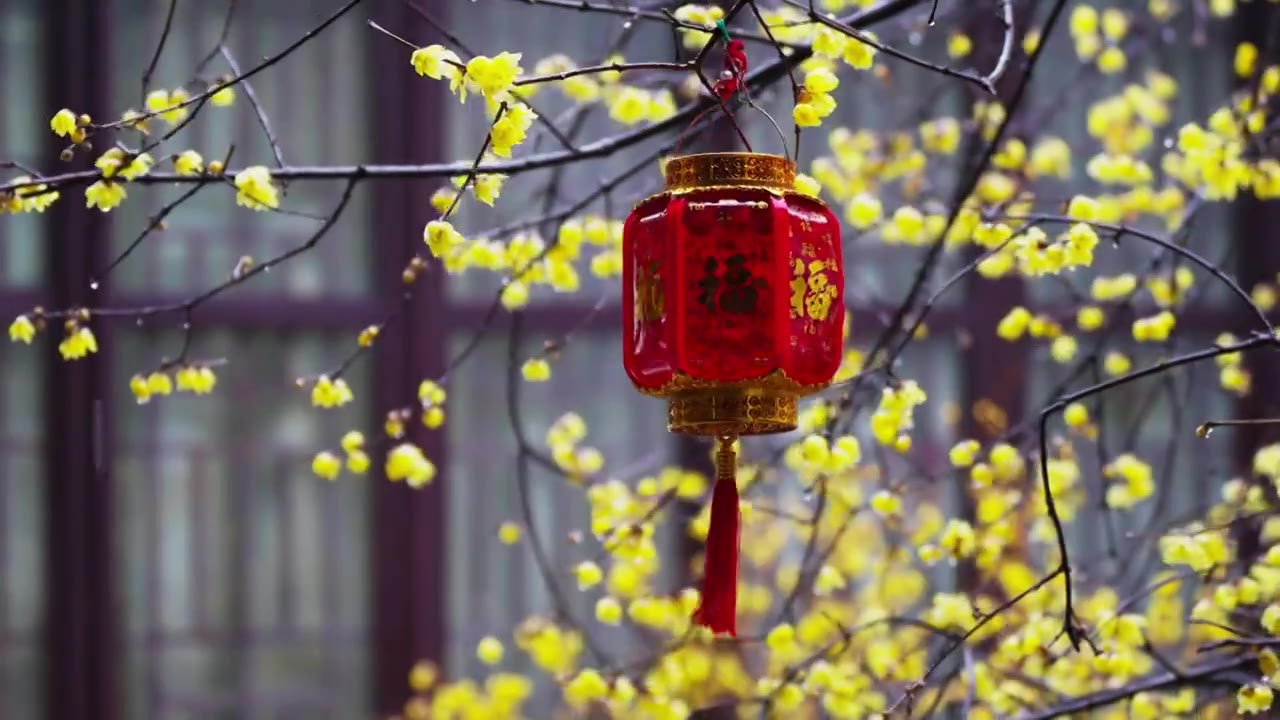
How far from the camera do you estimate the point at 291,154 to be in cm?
602

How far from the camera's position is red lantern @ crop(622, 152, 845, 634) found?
287 centimetres

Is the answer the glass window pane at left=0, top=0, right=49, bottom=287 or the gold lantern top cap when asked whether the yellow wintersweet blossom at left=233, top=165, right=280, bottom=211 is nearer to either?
the gold lantern top cap

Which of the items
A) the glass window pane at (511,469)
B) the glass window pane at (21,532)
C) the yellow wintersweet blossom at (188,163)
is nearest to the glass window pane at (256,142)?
the glass window pane at (21,532)

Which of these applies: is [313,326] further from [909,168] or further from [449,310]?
[909,168]

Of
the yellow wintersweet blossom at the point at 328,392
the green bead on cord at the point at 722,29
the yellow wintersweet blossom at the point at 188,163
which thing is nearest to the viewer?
the green bead on cord at the point at 722,29

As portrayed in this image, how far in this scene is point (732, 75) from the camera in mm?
3055

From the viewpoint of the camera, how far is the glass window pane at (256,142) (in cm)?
591

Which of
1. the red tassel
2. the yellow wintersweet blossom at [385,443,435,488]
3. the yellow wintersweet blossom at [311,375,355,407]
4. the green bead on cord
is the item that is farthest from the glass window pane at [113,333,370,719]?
the green bead on cord

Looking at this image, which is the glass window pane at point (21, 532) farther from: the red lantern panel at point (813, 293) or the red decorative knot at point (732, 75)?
the red lantern panel at point (813, 293)

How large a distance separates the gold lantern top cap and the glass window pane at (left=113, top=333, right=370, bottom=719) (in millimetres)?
3138

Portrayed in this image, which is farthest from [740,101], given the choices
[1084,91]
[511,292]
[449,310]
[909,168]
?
[1084,91]

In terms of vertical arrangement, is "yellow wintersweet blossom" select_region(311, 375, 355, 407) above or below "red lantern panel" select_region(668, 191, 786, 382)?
below

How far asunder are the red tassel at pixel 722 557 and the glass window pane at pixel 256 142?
3.02m

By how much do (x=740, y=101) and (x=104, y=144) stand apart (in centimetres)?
341
